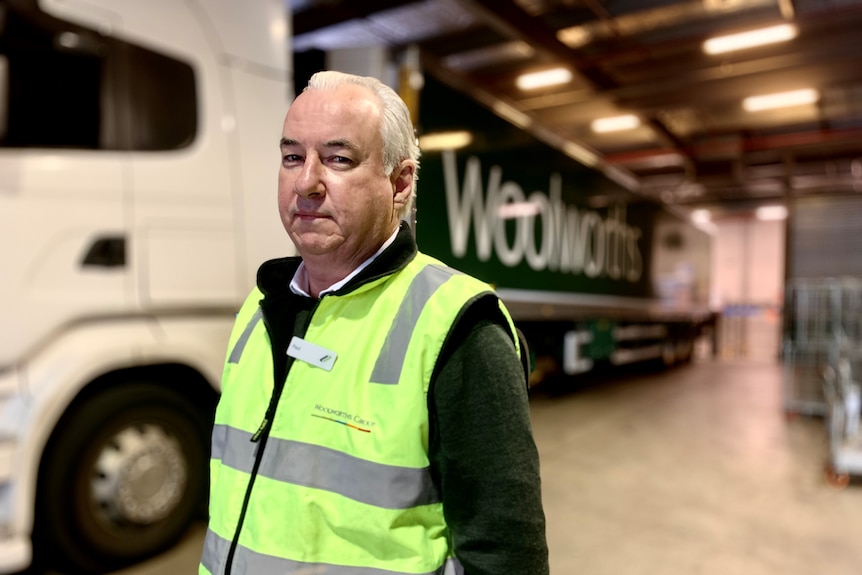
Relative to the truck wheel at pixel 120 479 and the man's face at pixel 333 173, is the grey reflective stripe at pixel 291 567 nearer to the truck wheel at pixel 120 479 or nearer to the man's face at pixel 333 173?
the man's face at pixel 333 173

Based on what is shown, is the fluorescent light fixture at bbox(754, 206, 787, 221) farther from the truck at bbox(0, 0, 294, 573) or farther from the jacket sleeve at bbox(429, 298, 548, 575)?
the jacket sleeve at bbox(429, 298, 548, 575)

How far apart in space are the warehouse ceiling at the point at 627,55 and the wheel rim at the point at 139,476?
2389 mm

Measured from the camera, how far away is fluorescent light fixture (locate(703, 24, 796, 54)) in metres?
6.32

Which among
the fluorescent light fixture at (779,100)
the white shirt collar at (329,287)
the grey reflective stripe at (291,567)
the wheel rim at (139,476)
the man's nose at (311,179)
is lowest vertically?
the wheel rim at (139,476)

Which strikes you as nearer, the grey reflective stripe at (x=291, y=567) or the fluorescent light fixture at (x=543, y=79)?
the grey reflective stripe at (x=291, y=567)

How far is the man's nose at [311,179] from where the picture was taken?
961mm

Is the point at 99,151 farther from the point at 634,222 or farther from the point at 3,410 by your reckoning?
the point at 634,222

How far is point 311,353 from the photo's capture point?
1007 mm

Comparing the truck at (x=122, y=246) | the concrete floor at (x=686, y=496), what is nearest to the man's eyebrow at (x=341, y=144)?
the truck at (x=122, y=246)

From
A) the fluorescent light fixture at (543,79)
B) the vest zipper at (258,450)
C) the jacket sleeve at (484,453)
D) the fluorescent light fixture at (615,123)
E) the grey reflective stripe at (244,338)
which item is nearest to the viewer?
the jacket sleeve at (484,453)

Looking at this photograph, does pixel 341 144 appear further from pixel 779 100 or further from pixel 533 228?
pixel 779 100

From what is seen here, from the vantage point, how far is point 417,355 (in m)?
0.92

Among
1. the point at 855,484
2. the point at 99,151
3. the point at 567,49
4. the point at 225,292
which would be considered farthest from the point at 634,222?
the point at 99,151

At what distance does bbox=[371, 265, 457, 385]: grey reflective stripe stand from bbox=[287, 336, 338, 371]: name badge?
0.08 meters
